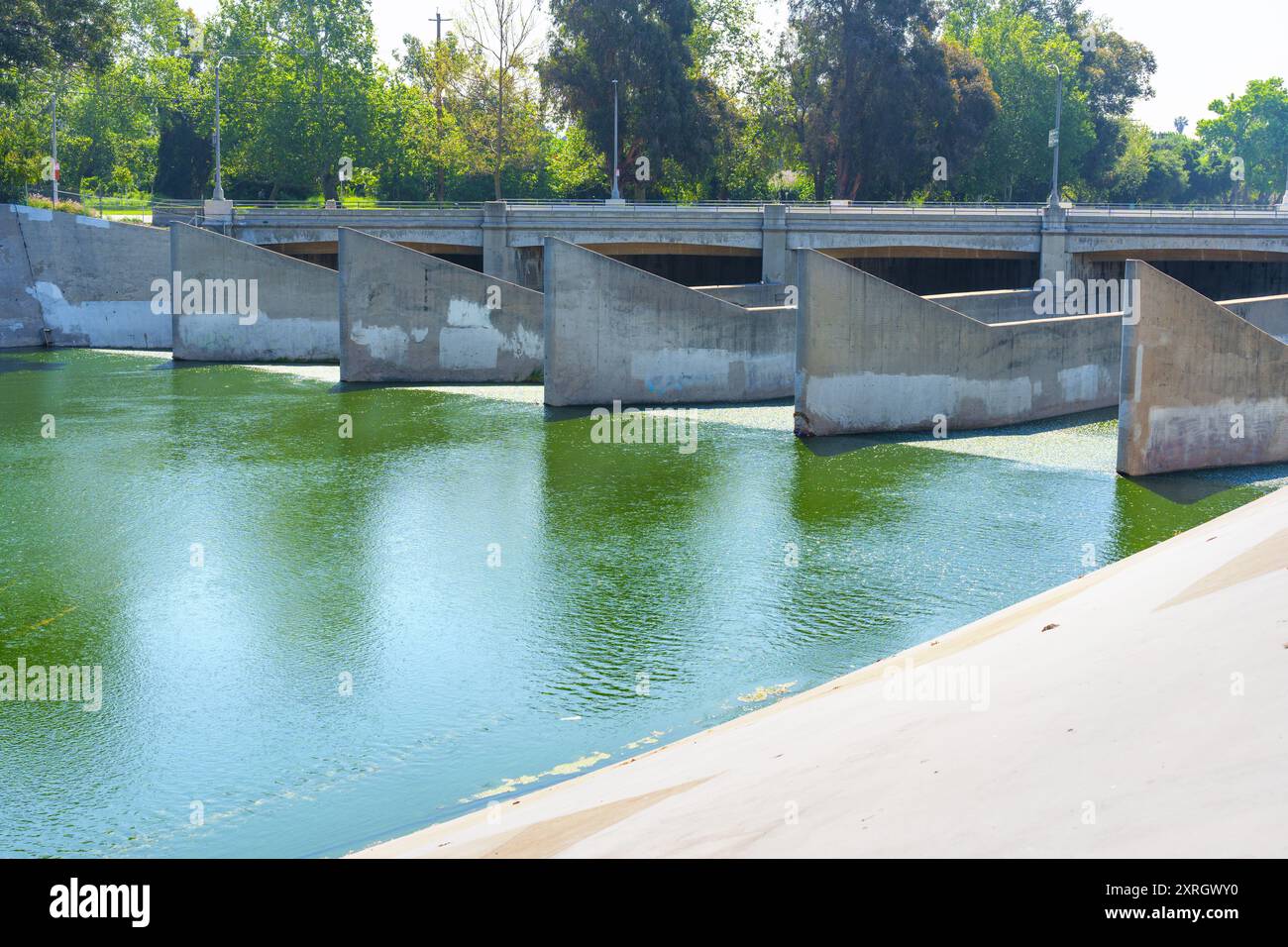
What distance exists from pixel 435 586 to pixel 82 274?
33997 millimetres

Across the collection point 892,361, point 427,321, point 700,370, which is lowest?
point 700,370

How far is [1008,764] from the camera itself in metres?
8.44

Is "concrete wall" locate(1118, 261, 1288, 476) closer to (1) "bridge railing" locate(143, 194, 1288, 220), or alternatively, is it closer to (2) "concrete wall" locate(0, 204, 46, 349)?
(1) "bridge railing" locate(143, 194, 1288, 220)

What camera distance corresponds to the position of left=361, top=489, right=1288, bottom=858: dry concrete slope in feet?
24.1

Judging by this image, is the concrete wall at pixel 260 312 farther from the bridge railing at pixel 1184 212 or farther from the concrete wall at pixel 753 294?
the bridge railing at pixel 1184 212

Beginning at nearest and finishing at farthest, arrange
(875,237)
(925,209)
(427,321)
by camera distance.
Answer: (427,321), (875,237), (925,209)

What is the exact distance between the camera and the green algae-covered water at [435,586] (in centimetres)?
1196

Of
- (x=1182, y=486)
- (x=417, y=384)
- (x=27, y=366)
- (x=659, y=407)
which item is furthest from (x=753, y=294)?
(x=27, y=366)

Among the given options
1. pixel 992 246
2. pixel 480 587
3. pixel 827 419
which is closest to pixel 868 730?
pixel 480 587

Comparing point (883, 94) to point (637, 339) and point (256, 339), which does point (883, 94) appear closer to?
point (256, 339)

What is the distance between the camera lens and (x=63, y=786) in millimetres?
11625

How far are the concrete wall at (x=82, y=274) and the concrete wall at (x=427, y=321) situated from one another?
13264mm

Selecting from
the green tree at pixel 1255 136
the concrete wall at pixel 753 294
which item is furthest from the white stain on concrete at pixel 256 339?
the green tree at pixel 1255 136

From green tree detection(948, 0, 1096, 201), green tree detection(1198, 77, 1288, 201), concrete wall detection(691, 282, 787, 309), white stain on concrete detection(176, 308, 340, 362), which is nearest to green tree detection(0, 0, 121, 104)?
white stain on concrete detection(176, 308, 340, 362)
